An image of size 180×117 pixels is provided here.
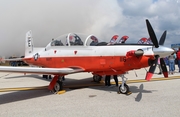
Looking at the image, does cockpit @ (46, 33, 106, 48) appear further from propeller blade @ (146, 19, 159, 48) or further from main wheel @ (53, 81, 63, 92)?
propeller blade @ (146, 19, 159, 48)

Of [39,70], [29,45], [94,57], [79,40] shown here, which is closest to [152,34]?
[94,57]

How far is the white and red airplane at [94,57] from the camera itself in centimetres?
569

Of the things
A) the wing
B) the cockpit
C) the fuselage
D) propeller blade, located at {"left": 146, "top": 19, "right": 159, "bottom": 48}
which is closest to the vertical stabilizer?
the fuselage

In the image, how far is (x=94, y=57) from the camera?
6883 mm

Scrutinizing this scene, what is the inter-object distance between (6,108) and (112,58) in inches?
157

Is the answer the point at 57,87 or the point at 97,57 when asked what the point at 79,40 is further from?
the point at 57,87

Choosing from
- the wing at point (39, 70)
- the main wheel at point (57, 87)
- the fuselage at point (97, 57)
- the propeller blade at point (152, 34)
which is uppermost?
the propeller blade at point (152, 34)

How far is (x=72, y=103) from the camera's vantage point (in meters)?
5.56

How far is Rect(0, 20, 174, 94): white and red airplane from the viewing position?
18.7 feet

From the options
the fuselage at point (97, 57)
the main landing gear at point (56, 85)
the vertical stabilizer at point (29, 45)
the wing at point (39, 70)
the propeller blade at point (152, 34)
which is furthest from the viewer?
the vertical stabilizer at point (29, 45)

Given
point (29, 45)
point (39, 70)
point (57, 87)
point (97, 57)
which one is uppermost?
point (29, 45)

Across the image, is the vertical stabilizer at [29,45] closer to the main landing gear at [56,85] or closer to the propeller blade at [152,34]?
the main landing gear at [56,85]

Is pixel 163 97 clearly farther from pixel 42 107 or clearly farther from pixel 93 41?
pixel 42 107

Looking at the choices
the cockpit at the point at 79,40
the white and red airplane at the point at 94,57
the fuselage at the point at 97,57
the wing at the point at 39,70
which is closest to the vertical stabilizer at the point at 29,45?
the white and red airplane at the point at 94,57
